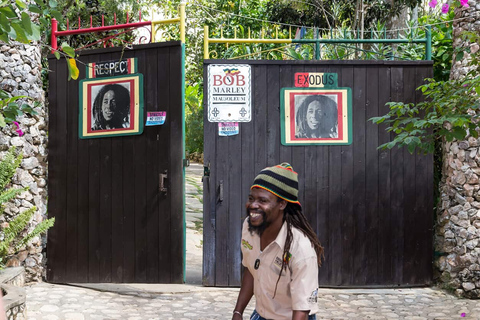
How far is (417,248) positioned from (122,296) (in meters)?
3.01

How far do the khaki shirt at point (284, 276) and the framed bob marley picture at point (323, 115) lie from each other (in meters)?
3.58

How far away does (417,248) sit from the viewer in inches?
243

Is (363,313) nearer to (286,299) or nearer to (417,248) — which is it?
(417,248)

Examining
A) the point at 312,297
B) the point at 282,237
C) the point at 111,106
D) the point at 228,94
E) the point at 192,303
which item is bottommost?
the point at 192,303

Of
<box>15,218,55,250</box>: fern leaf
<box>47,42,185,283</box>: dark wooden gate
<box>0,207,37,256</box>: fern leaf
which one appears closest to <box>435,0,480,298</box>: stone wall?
<box>47,42,185,283</box>: dark wooden gate

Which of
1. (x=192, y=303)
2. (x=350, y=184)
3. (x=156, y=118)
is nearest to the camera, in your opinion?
(x=192, y=303)

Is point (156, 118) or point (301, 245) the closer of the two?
point (301, 245)

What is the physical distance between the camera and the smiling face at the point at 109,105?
6.23 metres

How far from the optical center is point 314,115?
20.2 ft

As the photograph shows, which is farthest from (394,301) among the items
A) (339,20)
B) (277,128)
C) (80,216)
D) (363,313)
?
(339,20)

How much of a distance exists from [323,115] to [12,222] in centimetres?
327

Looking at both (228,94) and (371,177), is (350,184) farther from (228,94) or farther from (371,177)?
(228,94)

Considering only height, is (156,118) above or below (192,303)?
above

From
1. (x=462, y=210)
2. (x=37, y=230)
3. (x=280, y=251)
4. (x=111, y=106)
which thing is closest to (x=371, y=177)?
(x=462, y=210)
